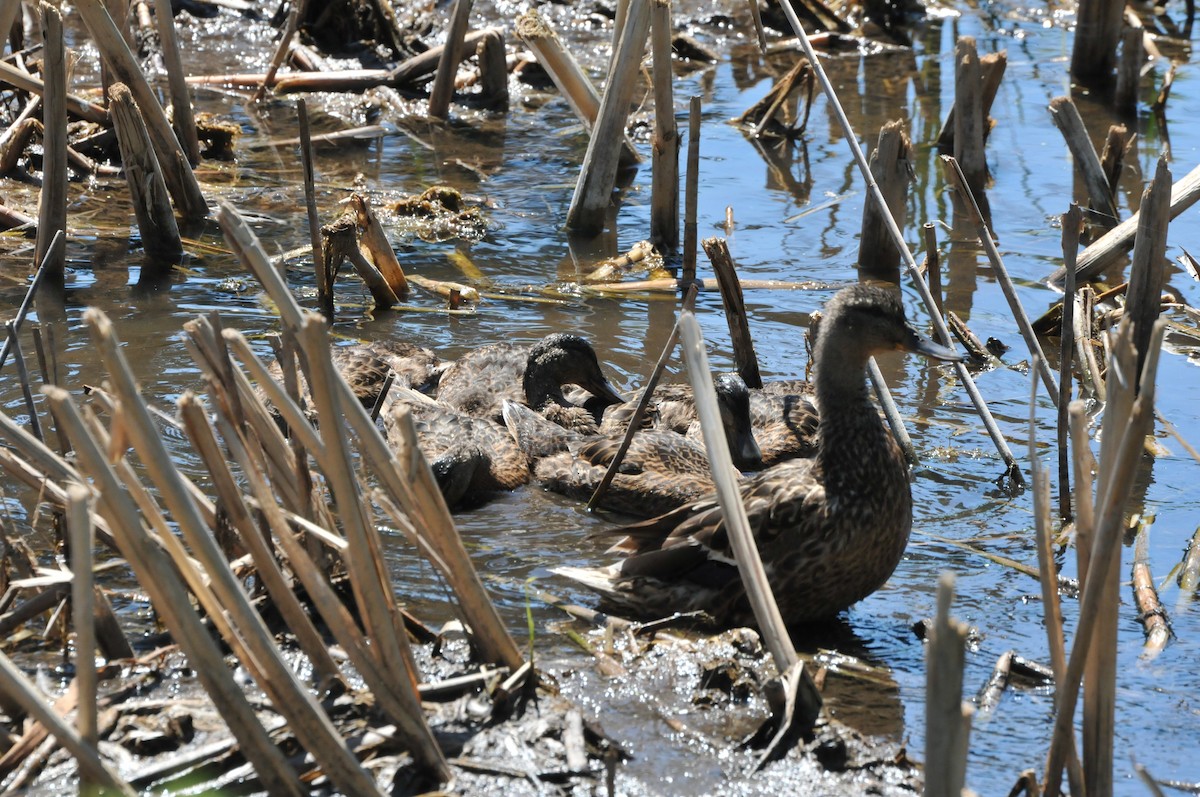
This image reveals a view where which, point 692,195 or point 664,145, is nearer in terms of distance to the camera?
point 692,195

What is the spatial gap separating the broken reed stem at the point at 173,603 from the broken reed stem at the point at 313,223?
457 centimetres

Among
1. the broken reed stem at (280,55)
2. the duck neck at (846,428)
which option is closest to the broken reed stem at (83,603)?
the duck neck at (846,428)

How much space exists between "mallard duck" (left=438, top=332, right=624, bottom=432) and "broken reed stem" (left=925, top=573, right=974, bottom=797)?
4887mm

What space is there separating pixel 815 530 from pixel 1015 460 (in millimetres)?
1857

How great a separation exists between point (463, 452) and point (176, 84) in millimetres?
4564

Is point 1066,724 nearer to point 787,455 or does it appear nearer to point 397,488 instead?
point 397,488

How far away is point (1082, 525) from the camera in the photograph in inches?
127

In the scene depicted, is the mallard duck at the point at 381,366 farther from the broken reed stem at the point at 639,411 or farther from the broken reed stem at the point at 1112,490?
the broken reed stem at the point at 1112,490

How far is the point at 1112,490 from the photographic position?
118 inches

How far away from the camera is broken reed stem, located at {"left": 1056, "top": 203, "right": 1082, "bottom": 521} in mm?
5145

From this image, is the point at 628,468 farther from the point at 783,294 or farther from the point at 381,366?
the point at 783,294

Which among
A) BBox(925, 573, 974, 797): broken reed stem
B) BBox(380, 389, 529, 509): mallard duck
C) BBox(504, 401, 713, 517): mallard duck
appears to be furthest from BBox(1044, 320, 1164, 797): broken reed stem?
BBox(380, 389, 529, 509): mallard duck

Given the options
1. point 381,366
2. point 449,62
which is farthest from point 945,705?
point 449,62

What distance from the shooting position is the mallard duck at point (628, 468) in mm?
6500
